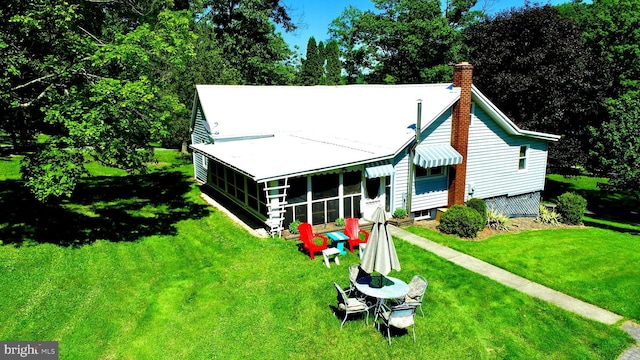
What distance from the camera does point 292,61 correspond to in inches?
2178

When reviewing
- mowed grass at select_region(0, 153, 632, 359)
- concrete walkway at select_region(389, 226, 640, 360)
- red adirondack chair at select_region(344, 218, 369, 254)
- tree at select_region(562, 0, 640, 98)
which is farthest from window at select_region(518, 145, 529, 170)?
red adirondack chair at select_region(344, 218, 369, 254)

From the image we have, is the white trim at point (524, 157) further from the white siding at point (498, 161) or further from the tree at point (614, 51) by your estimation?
the tree at point (614, 51)

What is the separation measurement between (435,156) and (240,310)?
11.8m

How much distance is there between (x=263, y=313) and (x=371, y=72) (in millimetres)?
48718

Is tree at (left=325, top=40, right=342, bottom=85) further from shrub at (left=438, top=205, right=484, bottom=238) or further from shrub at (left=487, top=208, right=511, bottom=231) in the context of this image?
shrub at (left=438, top=205, right=484, bottom=238)

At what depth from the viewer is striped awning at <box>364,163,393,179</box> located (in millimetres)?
18250

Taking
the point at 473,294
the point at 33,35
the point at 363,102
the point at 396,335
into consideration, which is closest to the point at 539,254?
the point at 473,294

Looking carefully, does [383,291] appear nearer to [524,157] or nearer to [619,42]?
[524,157]

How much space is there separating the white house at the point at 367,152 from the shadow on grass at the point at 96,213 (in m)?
3.14

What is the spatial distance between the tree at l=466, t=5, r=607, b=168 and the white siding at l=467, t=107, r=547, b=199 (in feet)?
18.1

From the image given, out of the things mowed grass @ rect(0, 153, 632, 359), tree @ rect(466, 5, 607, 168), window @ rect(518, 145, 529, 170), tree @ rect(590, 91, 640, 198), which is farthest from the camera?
tree @ rect(466, 5, 607, 168)

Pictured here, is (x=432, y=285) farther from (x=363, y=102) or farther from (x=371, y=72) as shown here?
(x=371, y=72)

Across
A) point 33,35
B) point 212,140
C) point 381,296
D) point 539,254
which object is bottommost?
point 539,254

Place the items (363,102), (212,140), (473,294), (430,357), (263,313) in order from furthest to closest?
(363,102), (212,140), (473,294), (263,313), (430,357)
